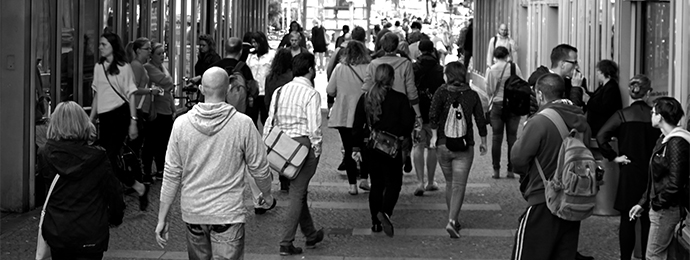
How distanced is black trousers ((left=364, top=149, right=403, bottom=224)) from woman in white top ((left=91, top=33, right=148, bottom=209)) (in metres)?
2.88

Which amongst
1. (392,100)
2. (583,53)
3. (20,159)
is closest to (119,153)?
(20,159)

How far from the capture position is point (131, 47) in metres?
13.4

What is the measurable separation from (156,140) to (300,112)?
4808 mm

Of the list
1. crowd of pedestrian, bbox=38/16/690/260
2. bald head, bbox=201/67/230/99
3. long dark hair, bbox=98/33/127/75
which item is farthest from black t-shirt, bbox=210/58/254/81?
bald head, bbox=201/67/230/99

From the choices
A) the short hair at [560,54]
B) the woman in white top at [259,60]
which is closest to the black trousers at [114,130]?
the woman in white top at [259,60]

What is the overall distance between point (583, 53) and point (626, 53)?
287 cm

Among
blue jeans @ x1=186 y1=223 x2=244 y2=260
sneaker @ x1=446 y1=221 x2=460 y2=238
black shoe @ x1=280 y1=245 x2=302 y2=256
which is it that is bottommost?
black shoe @ x1=280 y1=245 x2=302 y2=256

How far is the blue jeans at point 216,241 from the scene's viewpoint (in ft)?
21.9

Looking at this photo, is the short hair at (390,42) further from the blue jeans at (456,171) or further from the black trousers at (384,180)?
the black trousers at (384,180)

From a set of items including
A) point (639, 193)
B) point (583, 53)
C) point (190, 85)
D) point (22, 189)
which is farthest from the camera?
point (583, 53)

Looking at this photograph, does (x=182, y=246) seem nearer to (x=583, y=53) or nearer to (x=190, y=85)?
(x=190, y=85)

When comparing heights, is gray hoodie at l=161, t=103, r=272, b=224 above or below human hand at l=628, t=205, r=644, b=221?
above

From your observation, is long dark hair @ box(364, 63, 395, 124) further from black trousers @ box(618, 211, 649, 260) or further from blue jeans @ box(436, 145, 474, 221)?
black trousers @ box(618, 211, 649, 260)

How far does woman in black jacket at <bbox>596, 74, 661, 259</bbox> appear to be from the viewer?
8.85 m
